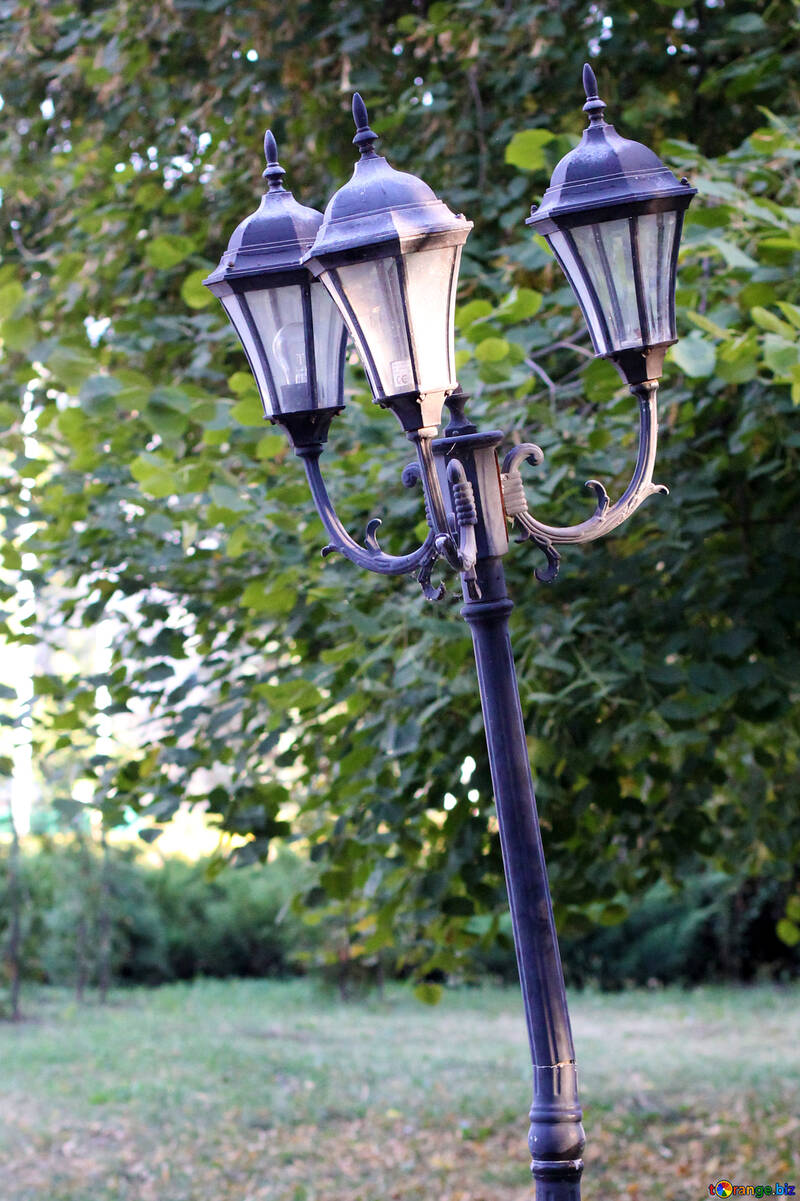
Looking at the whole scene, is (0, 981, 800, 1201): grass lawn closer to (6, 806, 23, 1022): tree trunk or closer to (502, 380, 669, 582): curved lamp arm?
(6, 806, 23, 1022): tree trunk

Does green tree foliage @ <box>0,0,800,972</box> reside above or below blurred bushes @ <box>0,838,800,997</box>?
above

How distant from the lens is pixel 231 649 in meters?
4.34

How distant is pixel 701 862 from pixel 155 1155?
3.28 meters

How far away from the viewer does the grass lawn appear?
637 cm

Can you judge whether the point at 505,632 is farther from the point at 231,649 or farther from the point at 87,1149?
the point at 87,1149

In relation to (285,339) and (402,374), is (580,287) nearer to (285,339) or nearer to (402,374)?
(402,374)

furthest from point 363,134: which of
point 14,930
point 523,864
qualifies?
point 14,930

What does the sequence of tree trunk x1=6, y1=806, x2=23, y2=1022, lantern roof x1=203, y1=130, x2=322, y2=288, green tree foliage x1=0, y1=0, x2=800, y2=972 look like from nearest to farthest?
1. lantern roof x1=203, y1=130, x2=322, y2=288
2. green tree foliage x1=0, y1=0, x2=800, y2=972
3. tree trunk x1=6, y1=806, x2=23, y2=1022

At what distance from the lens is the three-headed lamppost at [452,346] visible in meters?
1.90

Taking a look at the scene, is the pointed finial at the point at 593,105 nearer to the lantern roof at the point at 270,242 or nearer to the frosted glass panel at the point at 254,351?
the lantern roof at the point at 270,242

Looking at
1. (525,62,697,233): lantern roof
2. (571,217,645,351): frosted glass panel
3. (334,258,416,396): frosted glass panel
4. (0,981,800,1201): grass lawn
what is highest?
(525,62,697,233): lantern roof

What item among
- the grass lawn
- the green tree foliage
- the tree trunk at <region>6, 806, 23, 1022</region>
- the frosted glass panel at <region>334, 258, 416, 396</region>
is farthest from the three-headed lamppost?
the tree trunk at <region>6, 806, 23, 1022</region>

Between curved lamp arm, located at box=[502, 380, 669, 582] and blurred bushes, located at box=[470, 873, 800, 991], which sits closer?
curved lamp arm, located at box=[502, 380, 669, 582]

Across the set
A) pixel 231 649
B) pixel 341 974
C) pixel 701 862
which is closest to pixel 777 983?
pixel 341 974
